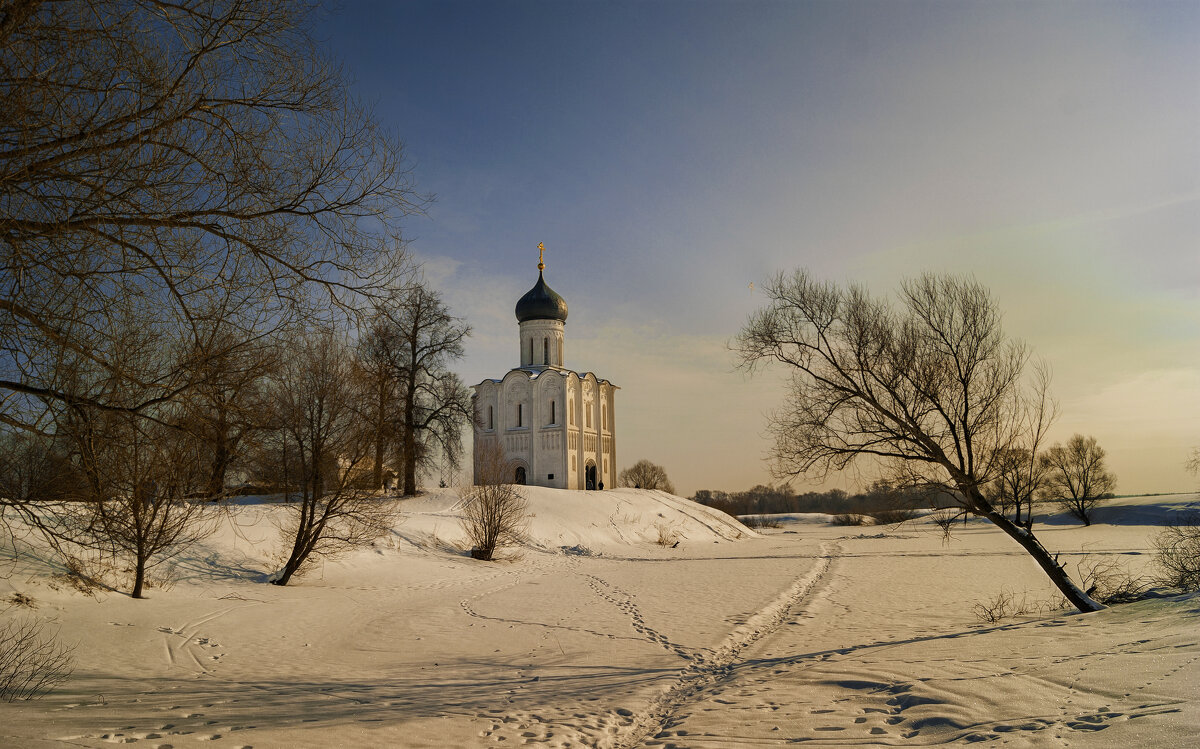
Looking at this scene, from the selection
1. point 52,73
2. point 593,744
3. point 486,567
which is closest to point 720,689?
point 593,744

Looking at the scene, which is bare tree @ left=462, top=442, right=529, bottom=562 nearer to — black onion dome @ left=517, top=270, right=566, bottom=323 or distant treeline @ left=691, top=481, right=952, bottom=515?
black onion dome @ left=517, top=270, right=566, bottom=323

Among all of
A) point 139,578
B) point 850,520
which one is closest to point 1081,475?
point 850,520

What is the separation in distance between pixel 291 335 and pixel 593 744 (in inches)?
173

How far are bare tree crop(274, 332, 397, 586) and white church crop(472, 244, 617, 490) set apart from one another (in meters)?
23.3

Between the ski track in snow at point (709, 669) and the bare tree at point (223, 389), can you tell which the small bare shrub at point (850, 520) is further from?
the bare tree at point (223, 389)

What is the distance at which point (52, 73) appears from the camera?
414 centimetres

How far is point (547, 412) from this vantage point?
1692 inches

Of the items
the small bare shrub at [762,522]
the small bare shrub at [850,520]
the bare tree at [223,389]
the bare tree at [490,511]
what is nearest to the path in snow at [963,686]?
the bare tree at [223,389]

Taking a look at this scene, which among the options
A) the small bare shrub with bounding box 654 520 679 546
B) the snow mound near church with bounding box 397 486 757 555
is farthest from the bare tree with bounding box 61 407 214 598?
the small bare shrub with bounding box 654 520 679 546

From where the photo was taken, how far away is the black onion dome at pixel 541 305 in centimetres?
4566

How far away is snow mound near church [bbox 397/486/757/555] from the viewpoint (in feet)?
83.8

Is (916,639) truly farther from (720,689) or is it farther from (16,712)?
(16,712)

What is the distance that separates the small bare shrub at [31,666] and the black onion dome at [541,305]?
123 feet

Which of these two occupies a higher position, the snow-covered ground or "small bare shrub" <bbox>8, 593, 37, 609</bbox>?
"small bare shrub" <bbox>8, 593, 37, 609</bbox>
